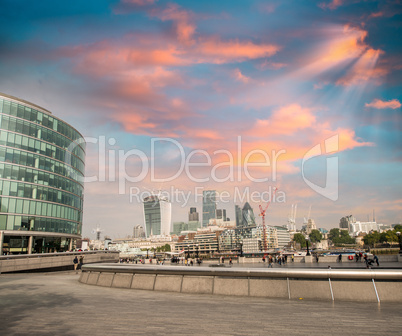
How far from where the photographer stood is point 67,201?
69.4 metres

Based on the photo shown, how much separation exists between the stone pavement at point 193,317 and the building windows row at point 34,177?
5428 centimetres

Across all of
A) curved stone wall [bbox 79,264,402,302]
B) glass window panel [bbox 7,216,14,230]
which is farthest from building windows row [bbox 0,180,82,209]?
curved stone wall [bbox 79,264,402,302]

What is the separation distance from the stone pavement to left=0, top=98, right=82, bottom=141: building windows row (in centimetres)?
5856

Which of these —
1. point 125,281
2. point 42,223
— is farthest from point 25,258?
point 125,281

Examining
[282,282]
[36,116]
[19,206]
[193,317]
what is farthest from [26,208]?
[193,317]

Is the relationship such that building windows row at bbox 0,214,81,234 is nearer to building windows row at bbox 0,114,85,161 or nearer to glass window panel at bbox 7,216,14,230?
glass window panel at bbox 7,216,14,230

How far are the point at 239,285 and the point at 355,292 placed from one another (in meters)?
3.99

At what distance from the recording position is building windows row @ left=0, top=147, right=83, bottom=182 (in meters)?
57.0

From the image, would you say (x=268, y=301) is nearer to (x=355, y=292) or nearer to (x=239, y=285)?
(x=239, y=285)

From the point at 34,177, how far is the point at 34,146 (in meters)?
6.39

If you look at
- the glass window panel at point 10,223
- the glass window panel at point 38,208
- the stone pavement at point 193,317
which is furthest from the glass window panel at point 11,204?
the stone pavement at point 193,317

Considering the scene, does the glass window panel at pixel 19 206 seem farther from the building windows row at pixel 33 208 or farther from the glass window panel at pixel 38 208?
the glass window panel at pixel 38 208

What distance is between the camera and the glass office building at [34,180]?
56875mm

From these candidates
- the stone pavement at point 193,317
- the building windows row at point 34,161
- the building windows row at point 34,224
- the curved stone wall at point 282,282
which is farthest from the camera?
the building windows row at point 34,161
